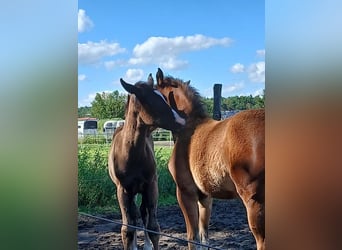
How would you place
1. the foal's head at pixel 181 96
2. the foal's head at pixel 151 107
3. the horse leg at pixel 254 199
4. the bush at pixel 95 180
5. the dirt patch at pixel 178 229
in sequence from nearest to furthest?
1. the horse leg at pixel 254 199
2. the dirt patch at pixel 178 229
3. the foal's head at pixel 181 96
4. the foal's head at pixel 151 107
5. the bush at pixel 95 180

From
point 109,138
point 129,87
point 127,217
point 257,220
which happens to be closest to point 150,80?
point 129,87

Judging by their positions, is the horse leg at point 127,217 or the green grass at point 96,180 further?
the horse leg at point 127,217

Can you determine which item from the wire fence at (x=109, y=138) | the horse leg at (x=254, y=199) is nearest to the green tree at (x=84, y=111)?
the wire fence at (x=109, y=138)

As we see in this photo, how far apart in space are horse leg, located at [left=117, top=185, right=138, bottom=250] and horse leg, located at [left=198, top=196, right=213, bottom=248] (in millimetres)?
585

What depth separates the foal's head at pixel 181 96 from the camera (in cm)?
273

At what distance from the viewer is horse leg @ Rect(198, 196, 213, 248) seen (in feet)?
8.85

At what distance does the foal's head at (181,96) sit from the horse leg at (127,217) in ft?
2.41

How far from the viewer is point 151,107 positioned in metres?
3.02

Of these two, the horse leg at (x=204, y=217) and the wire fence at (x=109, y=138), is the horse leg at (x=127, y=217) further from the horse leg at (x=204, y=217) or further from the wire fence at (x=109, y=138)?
the horse leg at (x=204, y=217)

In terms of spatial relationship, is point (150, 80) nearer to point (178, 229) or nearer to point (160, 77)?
point (160, 77)
